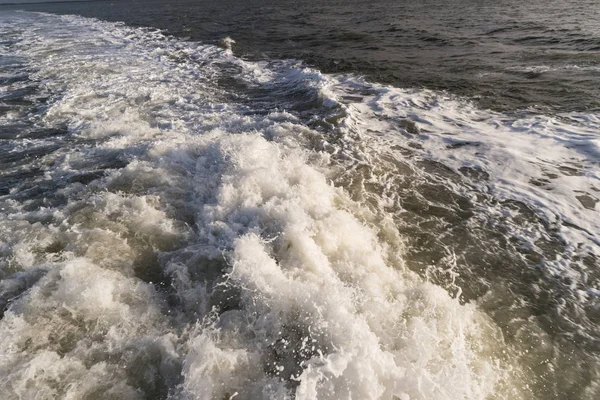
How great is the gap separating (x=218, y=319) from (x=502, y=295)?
348 cm

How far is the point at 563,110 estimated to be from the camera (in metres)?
8.85

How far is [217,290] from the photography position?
4020mm

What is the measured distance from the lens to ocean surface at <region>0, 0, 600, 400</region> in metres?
3.24

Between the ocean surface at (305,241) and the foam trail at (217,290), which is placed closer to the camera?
the foam trail at (217,290)

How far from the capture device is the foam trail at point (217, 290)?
3.12 meters

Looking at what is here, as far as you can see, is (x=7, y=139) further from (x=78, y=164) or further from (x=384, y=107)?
(x=384, y=107)

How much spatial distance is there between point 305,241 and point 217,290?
1.30 meters

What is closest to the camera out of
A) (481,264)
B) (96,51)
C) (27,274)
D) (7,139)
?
(27,274)

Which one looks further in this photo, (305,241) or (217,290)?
(305,241)

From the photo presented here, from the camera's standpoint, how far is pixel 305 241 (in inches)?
179

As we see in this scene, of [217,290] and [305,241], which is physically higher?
[305,241]

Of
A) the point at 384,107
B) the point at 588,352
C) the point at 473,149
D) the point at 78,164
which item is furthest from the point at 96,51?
the point at 588,352

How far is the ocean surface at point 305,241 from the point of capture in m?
3.24

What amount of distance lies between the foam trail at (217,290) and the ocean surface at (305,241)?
0.02m
